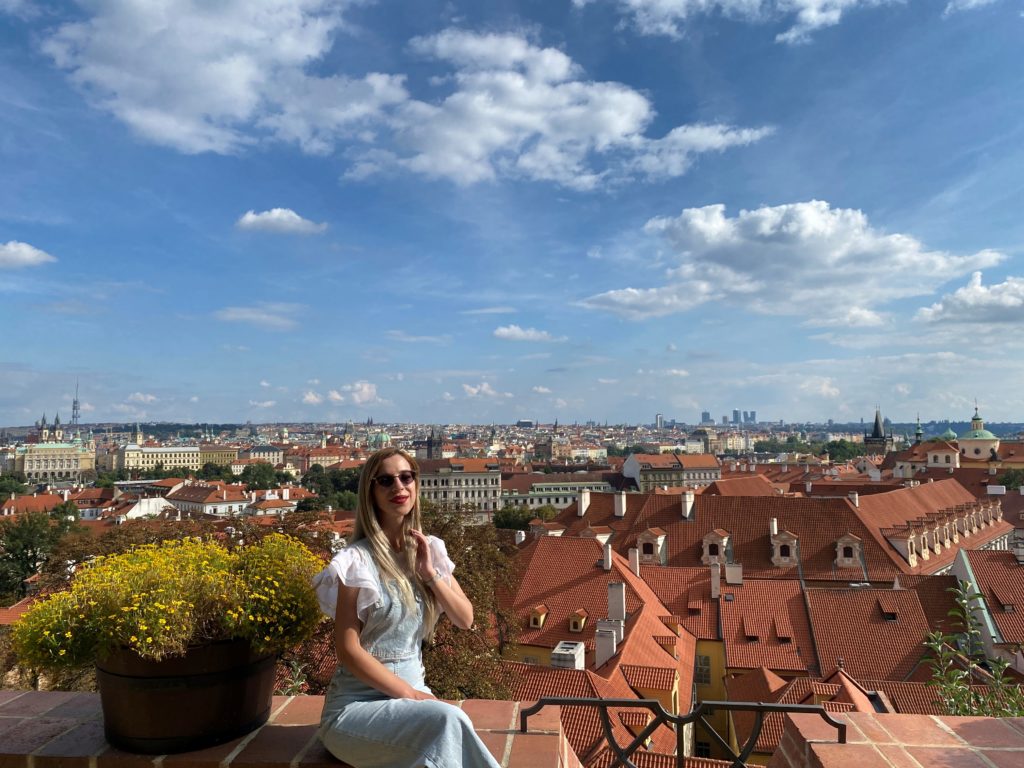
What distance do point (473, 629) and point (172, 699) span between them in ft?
30.1

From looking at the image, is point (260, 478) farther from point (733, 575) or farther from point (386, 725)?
point (386, 725)

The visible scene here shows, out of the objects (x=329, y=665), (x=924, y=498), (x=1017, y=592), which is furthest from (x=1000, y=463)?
(x=329, y=665)

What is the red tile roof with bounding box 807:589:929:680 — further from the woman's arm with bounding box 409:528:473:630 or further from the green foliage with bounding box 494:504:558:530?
the green foliage with bounding box 494:504:558:530

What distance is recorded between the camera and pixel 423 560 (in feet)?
8.72

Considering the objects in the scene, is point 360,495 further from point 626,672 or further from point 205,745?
point 626,672

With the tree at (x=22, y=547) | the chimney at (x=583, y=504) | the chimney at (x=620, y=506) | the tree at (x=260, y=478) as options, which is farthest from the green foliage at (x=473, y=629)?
the tree at (x=260, y=478)

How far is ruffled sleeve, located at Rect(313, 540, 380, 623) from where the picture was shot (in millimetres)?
2422

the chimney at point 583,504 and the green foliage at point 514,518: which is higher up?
the chimney at point 583,504

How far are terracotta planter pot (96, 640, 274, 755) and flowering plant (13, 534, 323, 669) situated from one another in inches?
2.2

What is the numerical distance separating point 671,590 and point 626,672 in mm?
7352

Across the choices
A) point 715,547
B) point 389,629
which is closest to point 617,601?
point 715,547

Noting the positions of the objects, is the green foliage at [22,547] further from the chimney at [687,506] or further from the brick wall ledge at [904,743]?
the brick wall ledge at [904,743]

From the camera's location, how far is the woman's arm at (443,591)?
2.61m

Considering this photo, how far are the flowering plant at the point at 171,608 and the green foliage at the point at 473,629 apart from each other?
7.86m
